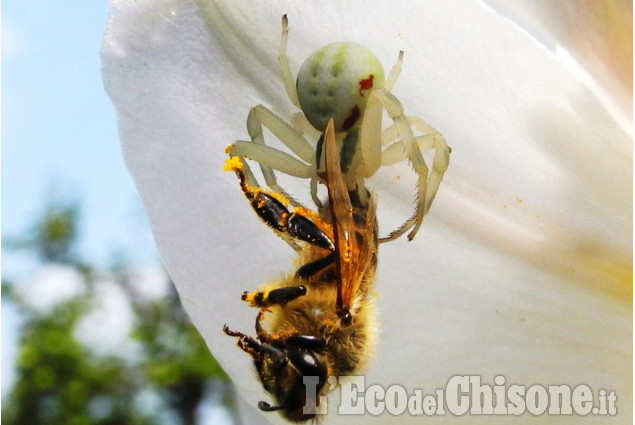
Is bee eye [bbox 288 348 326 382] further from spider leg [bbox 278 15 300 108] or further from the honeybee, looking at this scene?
spider leg [bbox 278 15 300 108]

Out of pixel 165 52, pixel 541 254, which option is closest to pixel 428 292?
pixel 541 254

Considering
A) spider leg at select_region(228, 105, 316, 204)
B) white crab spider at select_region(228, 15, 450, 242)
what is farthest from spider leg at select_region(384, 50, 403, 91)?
spider leg at select_region(228, 105, 316, 204)

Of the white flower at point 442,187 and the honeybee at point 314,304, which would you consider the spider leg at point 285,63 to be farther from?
the honeybee at point 314,304

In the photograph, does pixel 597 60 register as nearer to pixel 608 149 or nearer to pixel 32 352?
pixel 608 149

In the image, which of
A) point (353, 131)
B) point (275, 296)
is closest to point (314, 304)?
point (275, 296)

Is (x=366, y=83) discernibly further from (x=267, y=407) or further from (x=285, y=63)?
(x=267, y=407)
